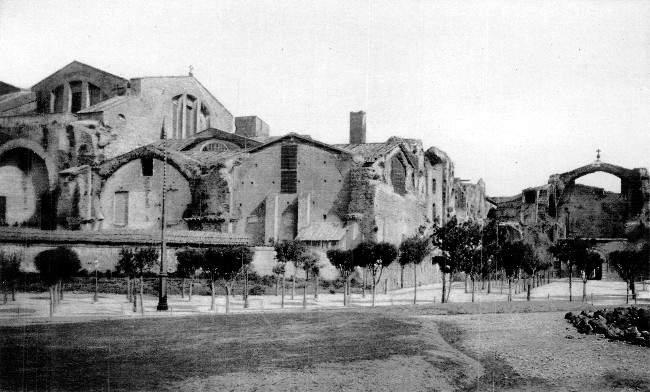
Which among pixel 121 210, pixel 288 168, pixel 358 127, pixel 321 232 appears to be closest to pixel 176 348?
pixel 321 232

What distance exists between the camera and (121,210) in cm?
4597

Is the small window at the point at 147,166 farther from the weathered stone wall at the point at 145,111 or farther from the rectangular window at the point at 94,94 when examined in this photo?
the rectangular window at the point at 94,94

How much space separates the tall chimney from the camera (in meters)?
52.6

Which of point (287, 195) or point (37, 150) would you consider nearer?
point (287, 195)

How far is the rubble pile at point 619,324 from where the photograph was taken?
2277 cm

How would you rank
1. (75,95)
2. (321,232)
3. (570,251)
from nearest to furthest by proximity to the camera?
(570,251), (321,232), (75,95)

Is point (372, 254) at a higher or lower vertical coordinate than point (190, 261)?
higher

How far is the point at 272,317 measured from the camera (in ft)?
78.2

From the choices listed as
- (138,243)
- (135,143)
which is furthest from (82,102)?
(138,243)

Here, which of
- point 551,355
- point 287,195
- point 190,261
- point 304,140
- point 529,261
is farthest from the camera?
point 304,140

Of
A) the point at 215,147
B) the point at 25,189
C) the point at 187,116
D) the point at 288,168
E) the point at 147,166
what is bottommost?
the point at 25,189

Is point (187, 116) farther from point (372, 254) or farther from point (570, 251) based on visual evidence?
point (570, 251)

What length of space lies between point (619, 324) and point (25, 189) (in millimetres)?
42733

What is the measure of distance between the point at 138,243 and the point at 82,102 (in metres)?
24.8
